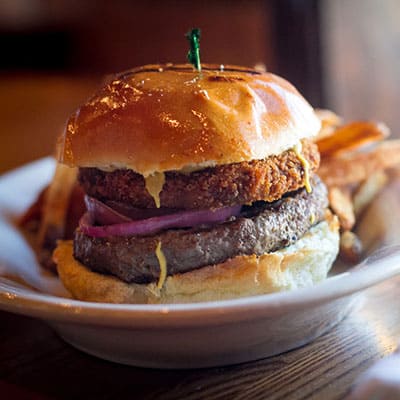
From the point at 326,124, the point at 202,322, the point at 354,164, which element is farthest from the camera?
the point at 326,124

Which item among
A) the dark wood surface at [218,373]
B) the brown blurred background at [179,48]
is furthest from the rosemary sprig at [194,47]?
the brown blurred background at [179,48]

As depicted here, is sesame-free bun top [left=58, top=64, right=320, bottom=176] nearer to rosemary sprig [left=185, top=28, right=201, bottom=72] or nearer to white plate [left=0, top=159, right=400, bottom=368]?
rosemary sprig [left=185, top=28, right=201, bottom=72]

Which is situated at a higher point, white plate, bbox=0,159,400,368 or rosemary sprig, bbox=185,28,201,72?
rosemary sprig, bbox=185,28,201,72

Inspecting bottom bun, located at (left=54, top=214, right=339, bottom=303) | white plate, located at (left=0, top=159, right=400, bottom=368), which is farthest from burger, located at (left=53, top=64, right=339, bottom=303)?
white plate, located at (left=0, top=159, right=400, bottom=368)

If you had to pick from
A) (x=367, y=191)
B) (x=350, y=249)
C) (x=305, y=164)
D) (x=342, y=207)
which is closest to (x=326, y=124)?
(x=367, y=191)

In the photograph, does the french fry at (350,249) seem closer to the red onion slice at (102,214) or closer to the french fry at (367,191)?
the french fry at (367,191)

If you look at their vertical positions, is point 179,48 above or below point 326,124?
below

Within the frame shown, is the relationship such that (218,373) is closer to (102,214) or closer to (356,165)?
(102,214)
